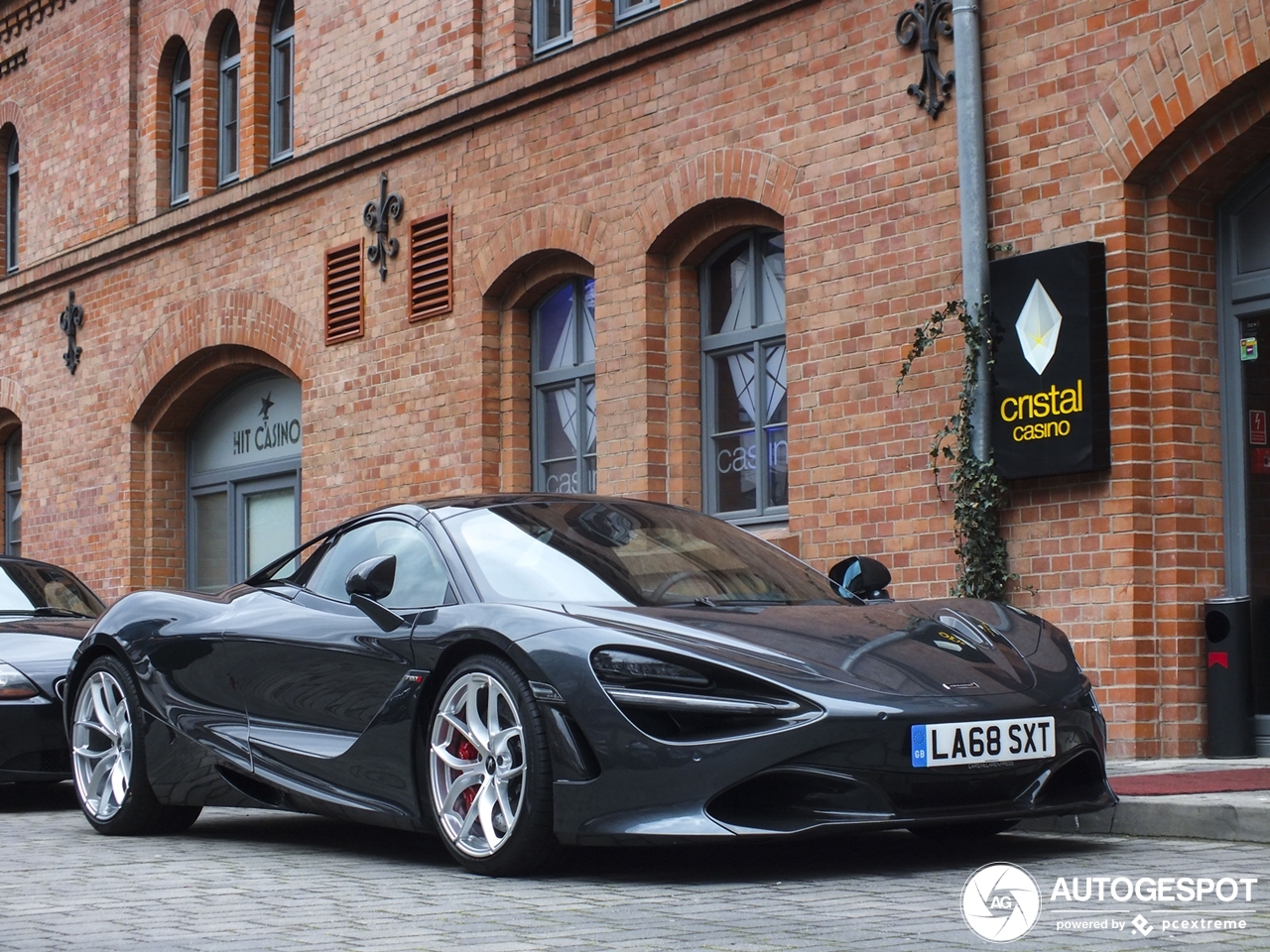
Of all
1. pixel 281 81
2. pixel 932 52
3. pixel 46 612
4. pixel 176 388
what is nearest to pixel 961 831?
pixel 932 52

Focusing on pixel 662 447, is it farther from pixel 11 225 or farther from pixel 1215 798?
pixel 11 225

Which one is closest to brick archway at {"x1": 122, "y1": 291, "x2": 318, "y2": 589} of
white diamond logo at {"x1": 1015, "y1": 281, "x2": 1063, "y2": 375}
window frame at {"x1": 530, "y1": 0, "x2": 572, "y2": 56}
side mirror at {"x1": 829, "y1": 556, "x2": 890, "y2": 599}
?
window frame at {"x1": 530, "y1": 0, "x2": 572, "y2": 56}

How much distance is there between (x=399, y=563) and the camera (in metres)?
6.82

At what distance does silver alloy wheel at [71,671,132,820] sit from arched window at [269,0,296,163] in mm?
9791

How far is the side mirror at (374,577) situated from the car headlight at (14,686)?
3.27 meters

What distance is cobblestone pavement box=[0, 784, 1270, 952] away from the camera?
15.2 ft

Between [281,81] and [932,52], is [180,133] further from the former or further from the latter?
[932,52]

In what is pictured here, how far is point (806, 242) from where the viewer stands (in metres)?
11.5

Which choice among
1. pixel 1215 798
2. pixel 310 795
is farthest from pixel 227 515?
pixel 1215 798

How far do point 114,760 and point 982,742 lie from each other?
3964 millimetres

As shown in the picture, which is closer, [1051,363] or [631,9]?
[1051,363]

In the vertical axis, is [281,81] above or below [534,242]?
above

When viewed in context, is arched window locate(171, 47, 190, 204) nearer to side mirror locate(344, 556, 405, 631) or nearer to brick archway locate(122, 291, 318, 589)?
brick archway locate(122, 291, 318, 589)

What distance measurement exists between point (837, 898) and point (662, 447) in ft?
25.3
